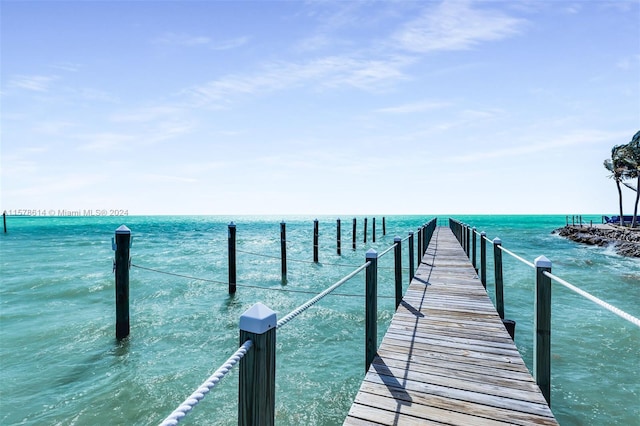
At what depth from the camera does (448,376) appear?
12.3 ft

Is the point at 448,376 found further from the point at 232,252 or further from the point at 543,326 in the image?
the point at 232,252

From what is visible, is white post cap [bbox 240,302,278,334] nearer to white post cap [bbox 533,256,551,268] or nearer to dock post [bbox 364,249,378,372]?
dock post [bbox 364,249,378,372]

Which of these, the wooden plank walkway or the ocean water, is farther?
the ocean water

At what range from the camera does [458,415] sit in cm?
304

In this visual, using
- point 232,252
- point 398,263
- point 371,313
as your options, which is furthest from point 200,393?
point 232,252

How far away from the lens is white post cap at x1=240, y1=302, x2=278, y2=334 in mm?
1754

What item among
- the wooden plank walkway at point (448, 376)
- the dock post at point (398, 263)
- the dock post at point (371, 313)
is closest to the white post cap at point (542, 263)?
the wooden plank walkway at point (448, 376)

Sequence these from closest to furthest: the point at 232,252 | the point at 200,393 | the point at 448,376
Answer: the point at 200,393
the point at 448,376
the point at 232,252

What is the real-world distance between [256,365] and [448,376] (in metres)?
2.79

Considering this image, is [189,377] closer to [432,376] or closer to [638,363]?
[432,376]

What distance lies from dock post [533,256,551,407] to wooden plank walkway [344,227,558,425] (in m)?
0.13

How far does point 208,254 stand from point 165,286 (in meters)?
10.5

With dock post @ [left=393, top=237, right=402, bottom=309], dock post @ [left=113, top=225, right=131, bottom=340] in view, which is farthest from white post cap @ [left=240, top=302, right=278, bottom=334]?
dock post @ [left=113, top=225, right=131, bottom=340]

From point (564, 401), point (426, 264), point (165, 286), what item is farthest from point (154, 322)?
point (564, 401)
